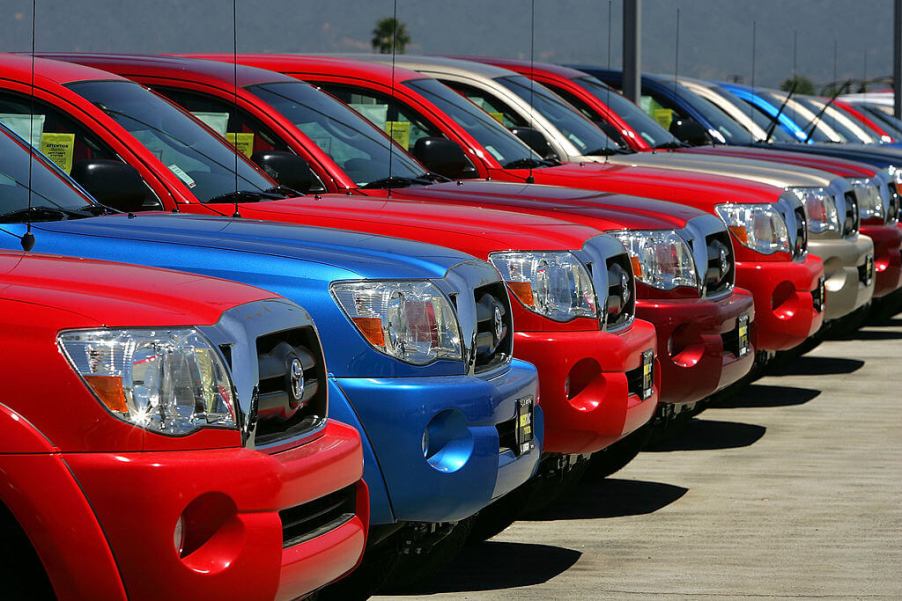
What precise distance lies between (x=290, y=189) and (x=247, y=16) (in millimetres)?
17294

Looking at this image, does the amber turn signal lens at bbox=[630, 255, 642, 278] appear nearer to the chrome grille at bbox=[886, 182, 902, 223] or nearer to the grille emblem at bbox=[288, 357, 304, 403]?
the grille emblem at bbox=[288, 357, 304, 403]

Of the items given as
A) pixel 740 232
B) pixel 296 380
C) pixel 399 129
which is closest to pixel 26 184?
pixel 296 380

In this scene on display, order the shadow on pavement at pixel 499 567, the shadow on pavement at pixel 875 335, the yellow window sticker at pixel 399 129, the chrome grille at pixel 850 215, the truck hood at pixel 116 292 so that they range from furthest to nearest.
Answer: the shadow on pavement at pixel 875 335 < the chrome grille at pixel 850 215 < the yellow window sticker at pixel 399 129 < the shadow on pavement at pixel 499 567 < the truck hood at pixel 116 292

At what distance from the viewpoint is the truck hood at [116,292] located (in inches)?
148

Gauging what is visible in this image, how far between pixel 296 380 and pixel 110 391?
62 cm

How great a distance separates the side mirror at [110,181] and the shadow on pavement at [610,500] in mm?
2198

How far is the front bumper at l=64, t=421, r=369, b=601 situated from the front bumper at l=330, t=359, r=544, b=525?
2.74 ft

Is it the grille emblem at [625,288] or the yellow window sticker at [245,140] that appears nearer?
the grille emblem at [625,288]

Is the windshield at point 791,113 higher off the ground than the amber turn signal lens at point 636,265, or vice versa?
the windshield at point 791,113

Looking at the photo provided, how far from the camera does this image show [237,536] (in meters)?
3.76

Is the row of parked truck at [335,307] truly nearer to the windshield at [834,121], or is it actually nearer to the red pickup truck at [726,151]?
the red pickup truck at [726,151]

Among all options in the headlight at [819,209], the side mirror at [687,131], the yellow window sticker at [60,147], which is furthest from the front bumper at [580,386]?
the side mirror at [687,131]

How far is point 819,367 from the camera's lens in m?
12.2

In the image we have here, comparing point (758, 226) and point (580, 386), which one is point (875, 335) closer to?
point (758, 226)
